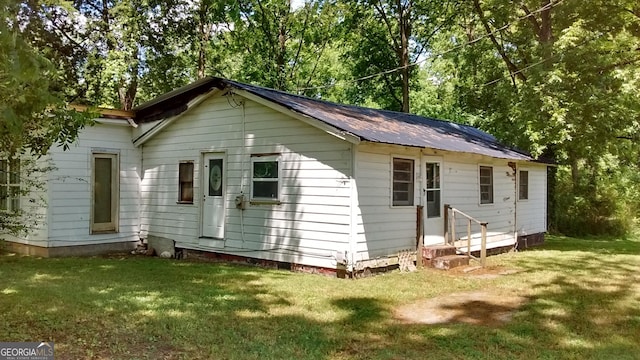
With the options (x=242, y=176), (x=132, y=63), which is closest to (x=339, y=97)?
(x=132, y=63)

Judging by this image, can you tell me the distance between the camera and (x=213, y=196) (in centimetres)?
1085

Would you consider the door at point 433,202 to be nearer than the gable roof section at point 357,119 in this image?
No

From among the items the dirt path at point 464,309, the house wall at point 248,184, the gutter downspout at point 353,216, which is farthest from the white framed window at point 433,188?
the dirt path at point 464,309

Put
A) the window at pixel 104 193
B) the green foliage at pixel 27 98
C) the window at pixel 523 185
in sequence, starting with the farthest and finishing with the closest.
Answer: the window at pixel 523 185
the window at pixel 104 193
the green foliage at pixel 27 98

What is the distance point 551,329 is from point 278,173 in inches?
219

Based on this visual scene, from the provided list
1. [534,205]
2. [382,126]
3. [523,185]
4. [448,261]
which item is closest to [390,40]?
[523,185]

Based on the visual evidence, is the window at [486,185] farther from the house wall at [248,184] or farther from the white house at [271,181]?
the house wall at [248,184]

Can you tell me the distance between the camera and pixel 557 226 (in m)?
19.4

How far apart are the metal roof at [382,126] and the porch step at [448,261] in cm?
216

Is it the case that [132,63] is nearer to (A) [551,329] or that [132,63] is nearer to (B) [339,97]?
(B) [339,97]

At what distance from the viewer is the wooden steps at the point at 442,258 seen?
31.2 ft

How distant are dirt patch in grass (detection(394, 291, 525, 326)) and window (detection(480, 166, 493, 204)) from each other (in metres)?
5.17

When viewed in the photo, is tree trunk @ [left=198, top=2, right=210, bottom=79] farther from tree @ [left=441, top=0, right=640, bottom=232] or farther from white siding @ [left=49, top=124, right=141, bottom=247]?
tree @ [left=441, top=0, right=640, bottom=232]

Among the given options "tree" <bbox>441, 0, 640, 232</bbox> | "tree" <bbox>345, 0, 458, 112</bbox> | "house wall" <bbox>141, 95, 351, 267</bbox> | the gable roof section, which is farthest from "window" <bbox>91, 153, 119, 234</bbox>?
"tree" <bbox>345, 0, 458, 112</bbox>
